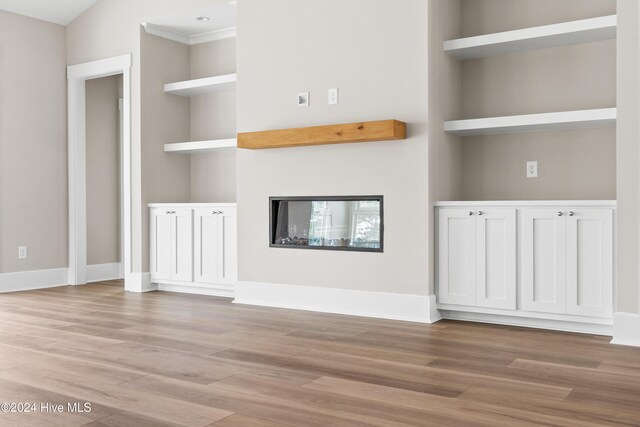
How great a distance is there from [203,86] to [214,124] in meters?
0.47

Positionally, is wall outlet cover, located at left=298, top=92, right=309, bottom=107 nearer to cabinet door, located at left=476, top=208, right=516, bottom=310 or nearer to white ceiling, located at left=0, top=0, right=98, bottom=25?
cabinet door, located at left=476, top=208, right=516, bottom=310

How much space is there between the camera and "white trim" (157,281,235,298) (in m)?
5.45

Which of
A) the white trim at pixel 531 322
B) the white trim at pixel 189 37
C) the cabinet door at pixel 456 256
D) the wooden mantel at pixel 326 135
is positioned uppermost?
the white trim at pixel 189 37

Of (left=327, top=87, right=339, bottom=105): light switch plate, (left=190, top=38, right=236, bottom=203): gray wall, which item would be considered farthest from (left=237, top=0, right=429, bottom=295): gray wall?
(left=190, top=38, right=236, bottom=203): gray wall

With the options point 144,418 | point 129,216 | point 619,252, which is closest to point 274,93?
point 129,216

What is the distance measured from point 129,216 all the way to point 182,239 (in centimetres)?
65

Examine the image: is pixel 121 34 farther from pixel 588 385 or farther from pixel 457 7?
pixel 588 385

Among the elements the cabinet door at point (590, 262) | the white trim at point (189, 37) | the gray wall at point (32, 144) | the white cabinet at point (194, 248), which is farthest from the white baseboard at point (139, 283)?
the cabinet door at point (590, 262)

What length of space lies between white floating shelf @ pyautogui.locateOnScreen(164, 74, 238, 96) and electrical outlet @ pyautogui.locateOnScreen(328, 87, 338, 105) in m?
1.03

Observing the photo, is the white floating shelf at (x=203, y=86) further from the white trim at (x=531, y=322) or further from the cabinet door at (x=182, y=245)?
the white trim at (x=531, y=322)

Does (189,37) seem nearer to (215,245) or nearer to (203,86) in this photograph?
(203,86)

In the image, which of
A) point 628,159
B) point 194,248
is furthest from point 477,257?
point 194,248

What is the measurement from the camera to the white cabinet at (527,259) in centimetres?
375

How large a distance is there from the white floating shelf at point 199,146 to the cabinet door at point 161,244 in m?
0.60
